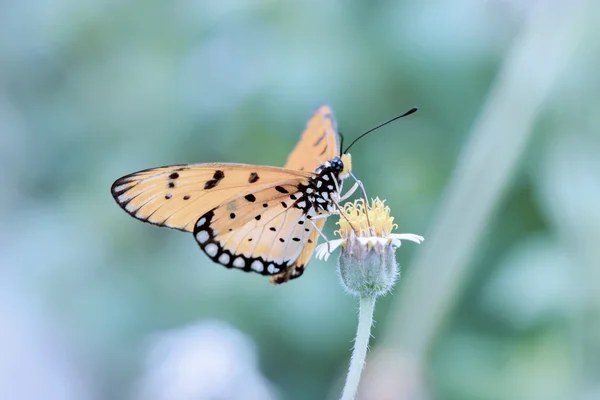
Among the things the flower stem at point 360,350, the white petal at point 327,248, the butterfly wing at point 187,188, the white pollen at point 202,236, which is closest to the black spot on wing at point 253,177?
the butterfly wing at point 187,188

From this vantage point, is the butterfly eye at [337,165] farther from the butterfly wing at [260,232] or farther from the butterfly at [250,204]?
the butterfly wing at [260,232]

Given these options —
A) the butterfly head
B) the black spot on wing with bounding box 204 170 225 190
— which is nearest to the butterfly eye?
the butterfly head

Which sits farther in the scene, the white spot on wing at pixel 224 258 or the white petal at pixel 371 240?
the white spot on wing at pixel 224 258

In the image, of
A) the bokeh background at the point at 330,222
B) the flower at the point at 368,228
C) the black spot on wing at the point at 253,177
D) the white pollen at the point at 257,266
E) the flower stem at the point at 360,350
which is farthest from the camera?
the bokeh background at the point at 330,222

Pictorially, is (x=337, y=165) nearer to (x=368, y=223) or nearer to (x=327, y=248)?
(x=368, y=223)

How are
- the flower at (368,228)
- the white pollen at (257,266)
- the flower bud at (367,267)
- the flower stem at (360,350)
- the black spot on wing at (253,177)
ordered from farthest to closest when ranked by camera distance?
the black spot on wing at (253,177), the white pollen at (257,266), the flower at (368,228), the flower bud at (367,267), the flower stem at (360,350)

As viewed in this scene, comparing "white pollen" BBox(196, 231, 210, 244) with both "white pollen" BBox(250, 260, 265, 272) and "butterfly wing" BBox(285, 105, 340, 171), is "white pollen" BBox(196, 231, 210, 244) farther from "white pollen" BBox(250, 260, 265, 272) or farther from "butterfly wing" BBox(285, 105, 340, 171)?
"butterfly wing" BBox(285, 105, 340, 171)

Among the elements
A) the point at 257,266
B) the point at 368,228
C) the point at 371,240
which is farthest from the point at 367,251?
the point at 257,266
